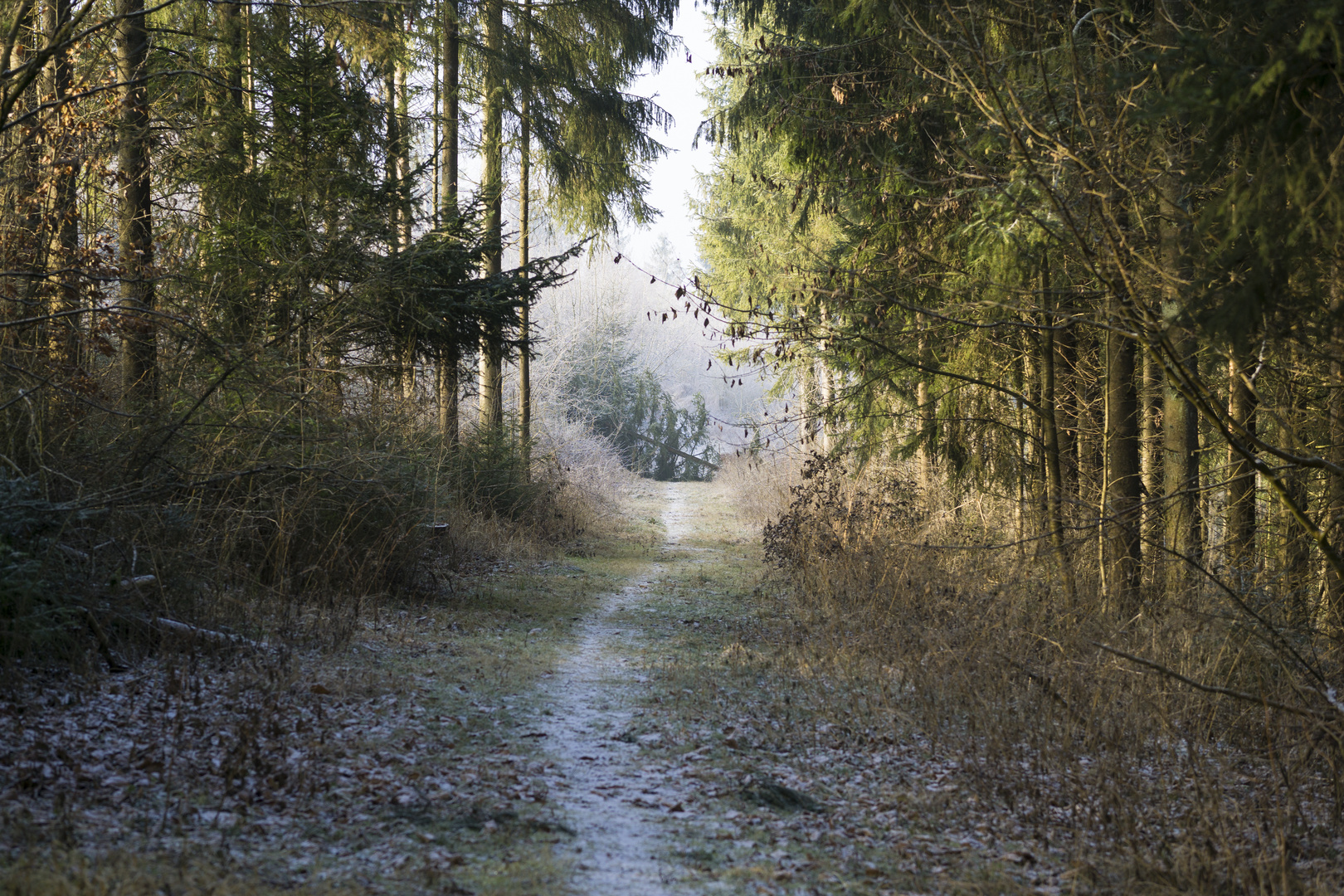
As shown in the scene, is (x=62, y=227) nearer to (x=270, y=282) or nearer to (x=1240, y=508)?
(x=270, y=282)

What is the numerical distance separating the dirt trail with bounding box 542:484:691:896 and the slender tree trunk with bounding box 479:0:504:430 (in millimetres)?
6734

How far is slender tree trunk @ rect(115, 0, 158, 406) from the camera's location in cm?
791

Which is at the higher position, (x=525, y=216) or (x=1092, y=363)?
(x=525, y=216)

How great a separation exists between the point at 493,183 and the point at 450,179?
3.16 feet

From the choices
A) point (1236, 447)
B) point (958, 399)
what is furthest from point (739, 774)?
point (958, 399)

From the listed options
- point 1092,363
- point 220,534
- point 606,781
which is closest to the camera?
point 606,781

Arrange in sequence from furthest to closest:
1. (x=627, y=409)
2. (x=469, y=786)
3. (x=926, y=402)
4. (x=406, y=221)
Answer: (x=627, y=409), (x=406, y=221), (x=926, y=402), (x=469, y=786)

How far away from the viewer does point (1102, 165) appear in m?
5.13

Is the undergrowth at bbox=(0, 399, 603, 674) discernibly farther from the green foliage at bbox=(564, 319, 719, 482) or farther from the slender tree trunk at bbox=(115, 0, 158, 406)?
the green foliage at bbox=(564, 319, 719, 482)

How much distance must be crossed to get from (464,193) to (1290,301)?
576 inches

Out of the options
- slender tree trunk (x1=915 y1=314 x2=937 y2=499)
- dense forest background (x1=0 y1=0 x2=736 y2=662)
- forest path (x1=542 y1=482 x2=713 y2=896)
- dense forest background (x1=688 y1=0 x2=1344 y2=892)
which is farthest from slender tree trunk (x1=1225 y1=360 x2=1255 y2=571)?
dense forest background (x1=0 y1=0 x2=736 y2=662)

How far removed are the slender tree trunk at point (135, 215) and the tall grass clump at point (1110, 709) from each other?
618 cm

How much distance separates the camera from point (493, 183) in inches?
579

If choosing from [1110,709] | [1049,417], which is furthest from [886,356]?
[1110,709]
